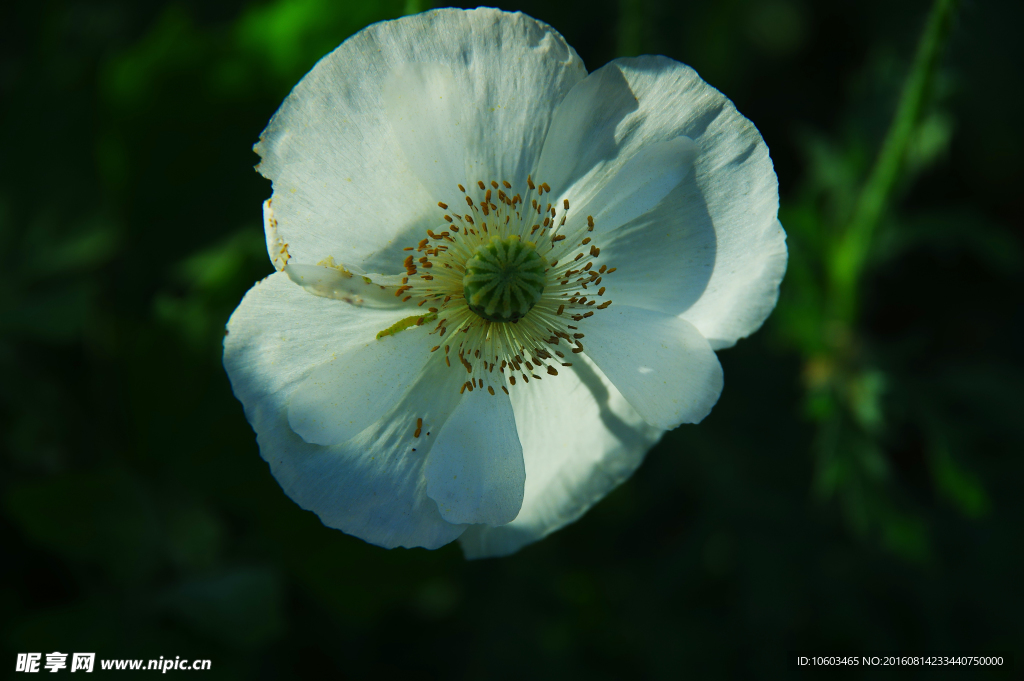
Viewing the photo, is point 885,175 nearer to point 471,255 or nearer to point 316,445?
point 471,255

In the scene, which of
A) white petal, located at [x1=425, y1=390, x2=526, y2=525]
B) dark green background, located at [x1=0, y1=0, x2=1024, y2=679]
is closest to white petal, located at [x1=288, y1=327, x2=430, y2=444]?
white petal, located at [x1=425, y1=390, x2=526, y2=525]

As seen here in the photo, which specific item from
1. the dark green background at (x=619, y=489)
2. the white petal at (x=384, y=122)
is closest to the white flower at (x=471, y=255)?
the white petal at (x=384, y=122)

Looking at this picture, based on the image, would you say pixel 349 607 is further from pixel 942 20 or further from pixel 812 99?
pixel 812 99

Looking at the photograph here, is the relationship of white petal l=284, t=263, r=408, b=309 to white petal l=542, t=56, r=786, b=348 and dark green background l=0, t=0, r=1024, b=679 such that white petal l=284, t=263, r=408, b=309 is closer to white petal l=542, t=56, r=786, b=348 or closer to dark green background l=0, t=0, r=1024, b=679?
white petal l=542, t=56, r=786, b=348

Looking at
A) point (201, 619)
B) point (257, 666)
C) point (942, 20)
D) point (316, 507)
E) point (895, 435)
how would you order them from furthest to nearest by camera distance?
point (895, 435) → point (257, 666) → point (201, 619) → point (942, 20) → point (316, 507)

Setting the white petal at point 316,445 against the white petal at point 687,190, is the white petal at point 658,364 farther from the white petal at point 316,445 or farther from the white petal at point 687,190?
the white petal at point 316,445

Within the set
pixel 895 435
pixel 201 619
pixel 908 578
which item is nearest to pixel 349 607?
pixel 201 619

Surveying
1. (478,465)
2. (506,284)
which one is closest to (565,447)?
(478,465)
